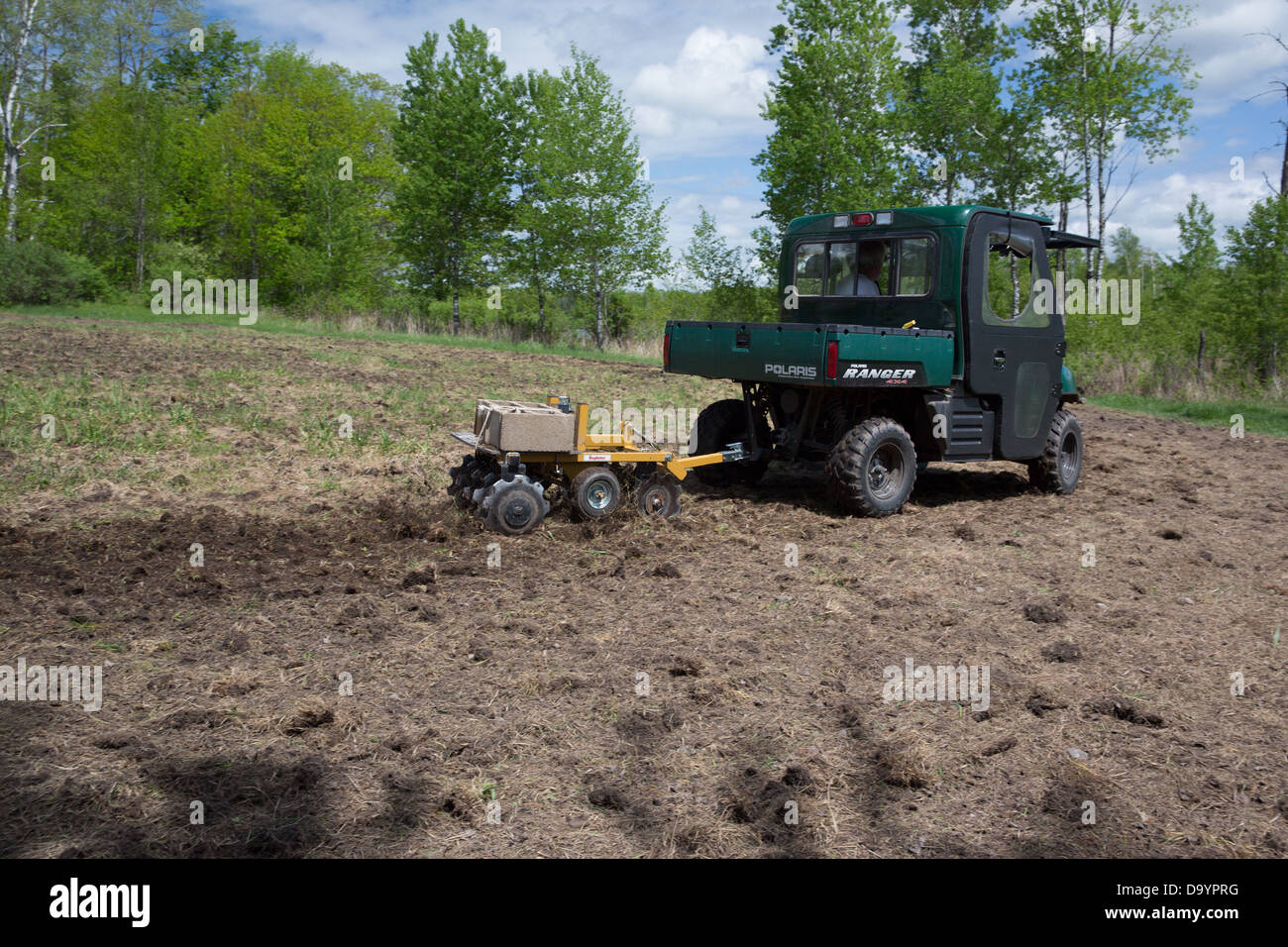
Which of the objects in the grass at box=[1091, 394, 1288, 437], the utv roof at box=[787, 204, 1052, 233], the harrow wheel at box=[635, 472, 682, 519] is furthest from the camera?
the grass at box=[1091, 394, 1288, 437]

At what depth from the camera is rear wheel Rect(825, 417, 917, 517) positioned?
8.21 metres

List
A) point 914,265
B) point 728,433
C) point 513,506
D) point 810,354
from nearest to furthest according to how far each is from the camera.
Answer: point 513,506 → point 810,354 → point 914,265 → point 728,433

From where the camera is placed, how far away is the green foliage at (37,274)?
2380 cm

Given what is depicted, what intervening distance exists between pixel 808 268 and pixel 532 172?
24.9 m

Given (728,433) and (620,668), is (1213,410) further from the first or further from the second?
(620,668)

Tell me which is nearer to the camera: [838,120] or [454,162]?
[838,120]

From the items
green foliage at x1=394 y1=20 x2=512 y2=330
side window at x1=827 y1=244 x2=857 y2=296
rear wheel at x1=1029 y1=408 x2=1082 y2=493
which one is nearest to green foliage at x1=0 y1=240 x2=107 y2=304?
green foliage at x1=394 y1=20 x2=512 y2=330

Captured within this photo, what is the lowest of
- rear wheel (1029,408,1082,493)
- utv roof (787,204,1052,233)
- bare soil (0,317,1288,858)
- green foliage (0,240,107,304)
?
bare soil (0,317,1288,858)

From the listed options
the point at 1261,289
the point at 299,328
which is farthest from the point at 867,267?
the point at 299,328

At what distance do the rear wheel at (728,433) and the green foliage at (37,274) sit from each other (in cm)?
2197

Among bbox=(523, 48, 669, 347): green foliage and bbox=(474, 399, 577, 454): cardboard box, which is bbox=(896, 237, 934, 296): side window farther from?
bbox=(523, 48, 669, 347): green foliage

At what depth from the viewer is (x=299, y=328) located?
23812mm

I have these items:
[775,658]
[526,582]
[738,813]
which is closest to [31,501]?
[526,582]

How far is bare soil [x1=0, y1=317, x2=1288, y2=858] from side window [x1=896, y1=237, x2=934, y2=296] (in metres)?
2.07
